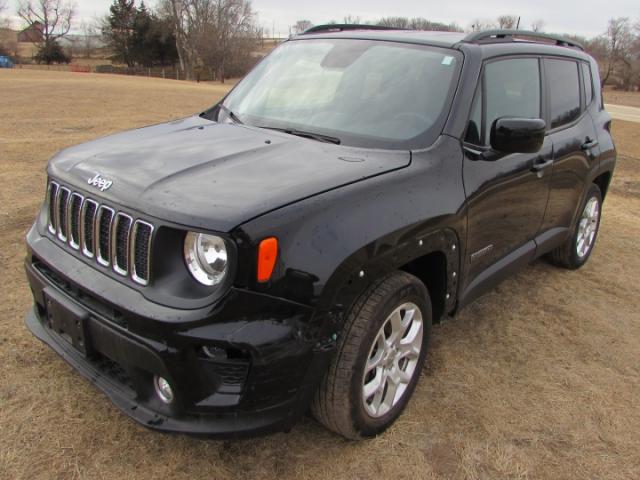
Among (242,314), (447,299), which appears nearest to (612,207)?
(447,299)

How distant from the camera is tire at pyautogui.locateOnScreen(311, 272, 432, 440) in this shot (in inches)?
93.3

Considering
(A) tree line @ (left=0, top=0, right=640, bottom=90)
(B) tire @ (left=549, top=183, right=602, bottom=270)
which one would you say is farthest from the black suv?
(A) tree line @ (left=0, top=0, right=640, bottom=90)

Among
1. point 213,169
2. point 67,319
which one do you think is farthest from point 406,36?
point 67,319

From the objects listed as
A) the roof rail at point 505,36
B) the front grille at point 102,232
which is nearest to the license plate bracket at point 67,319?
the front grille at point 102,232

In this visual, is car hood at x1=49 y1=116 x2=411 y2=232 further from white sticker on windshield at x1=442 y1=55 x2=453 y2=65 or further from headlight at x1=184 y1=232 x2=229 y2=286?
white sticker on windshield at x1=442 y1=55 x2=453 y2=65

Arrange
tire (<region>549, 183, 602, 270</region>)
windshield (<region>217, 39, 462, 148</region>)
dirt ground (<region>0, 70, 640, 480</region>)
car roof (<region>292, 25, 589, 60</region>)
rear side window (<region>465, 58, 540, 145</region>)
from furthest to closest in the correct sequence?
tire (<region>549, 183, 602, 270</region>)
car roof (<region>292, 25, 589, 60</region>)
rear side window (<region>465, 58, 540, 145</region>)
windshield (<region>217, 39, 462, 148</region>)
dirt ground (<region>0, 70, 640, 480</region>)

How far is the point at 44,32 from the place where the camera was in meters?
70.4

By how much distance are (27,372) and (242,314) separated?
5.60ft

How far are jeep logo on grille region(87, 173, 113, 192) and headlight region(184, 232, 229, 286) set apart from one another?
0.51m

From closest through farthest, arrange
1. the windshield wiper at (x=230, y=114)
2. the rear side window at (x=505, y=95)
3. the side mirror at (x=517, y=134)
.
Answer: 1. the side mirror at (x=517, y=134)
2. the rear side window at (x=505, y=95)
3. the windshield wiper at (x=230, y=114)

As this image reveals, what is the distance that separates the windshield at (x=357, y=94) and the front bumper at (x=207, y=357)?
1250 mm

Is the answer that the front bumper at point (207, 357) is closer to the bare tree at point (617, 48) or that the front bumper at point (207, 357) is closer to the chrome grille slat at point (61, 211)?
the chrome grille slat at point (61, 211)

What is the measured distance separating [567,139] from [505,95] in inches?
36.3

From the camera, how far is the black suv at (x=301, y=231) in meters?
2.10
